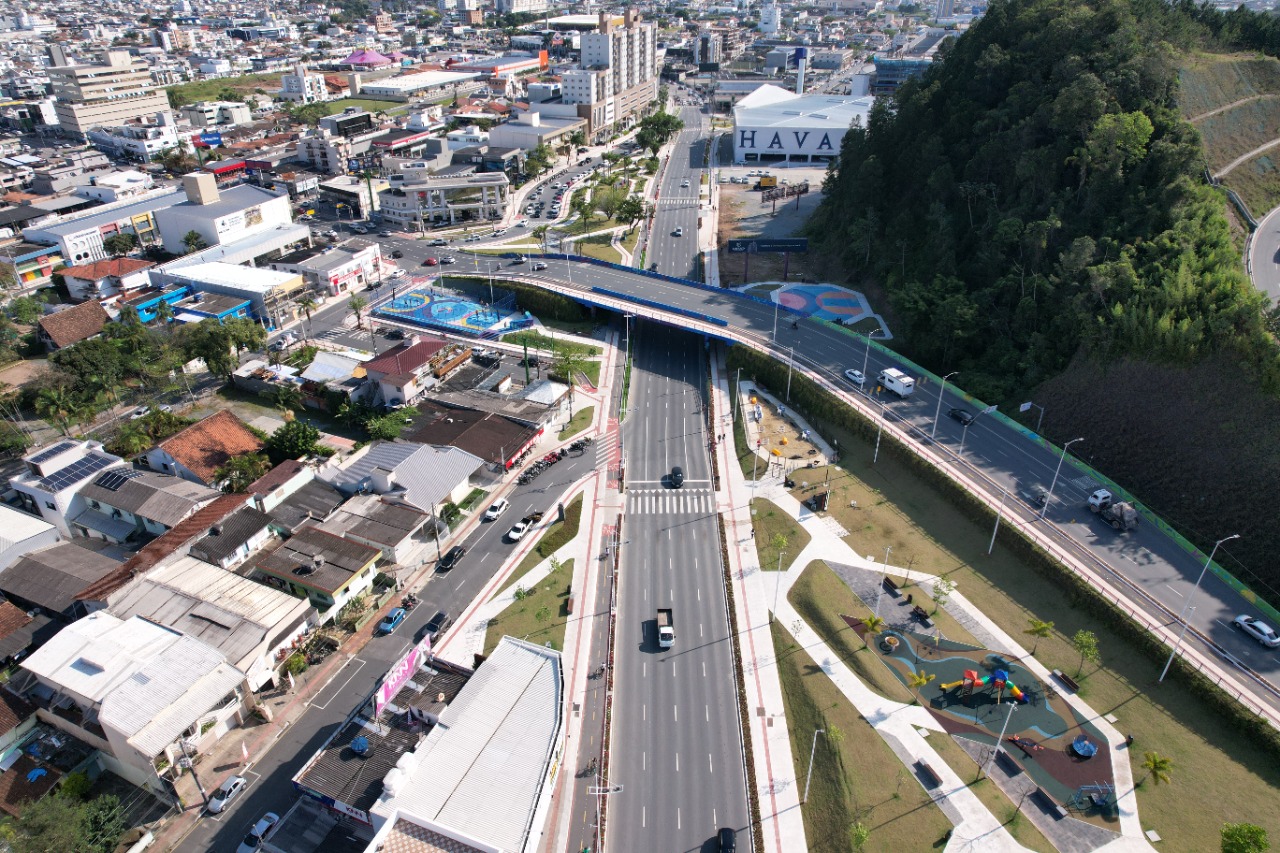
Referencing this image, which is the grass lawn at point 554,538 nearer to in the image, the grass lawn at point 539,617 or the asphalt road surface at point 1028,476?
the grass lawn at point 539,617

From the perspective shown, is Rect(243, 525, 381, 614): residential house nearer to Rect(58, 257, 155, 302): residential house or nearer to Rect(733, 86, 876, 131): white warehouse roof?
Rect(58, 257, 155, 302): residential house

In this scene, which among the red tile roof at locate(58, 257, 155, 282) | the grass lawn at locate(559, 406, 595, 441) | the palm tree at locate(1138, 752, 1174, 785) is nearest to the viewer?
the palm tree at locate(1138, 752, 1174, 785)

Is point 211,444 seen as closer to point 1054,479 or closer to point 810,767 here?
point 810,767

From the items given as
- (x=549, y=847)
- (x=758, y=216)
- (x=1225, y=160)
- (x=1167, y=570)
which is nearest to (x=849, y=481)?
(x=1167, y=570)

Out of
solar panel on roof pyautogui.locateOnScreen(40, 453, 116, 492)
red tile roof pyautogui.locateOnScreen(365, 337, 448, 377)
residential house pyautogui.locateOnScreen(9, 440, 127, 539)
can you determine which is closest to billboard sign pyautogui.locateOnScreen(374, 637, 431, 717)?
residential house pyautogui.locateOnScreen(9, 440, 127, 539)

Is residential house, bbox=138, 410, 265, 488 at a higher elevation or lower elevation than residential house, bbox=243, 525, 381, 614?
higher

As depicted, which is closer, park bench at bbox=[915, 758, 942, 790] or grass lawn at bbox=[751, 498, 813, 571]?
park bench at bbox=[915, 758, 942, 790]

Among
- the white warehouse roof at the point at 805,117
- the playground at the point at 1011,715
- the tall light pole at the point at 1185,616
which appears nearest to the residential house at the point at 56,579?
the playground at the point at 1011,715

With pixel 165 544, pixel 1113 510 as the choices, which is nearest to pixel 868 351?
pixel 1113 510
